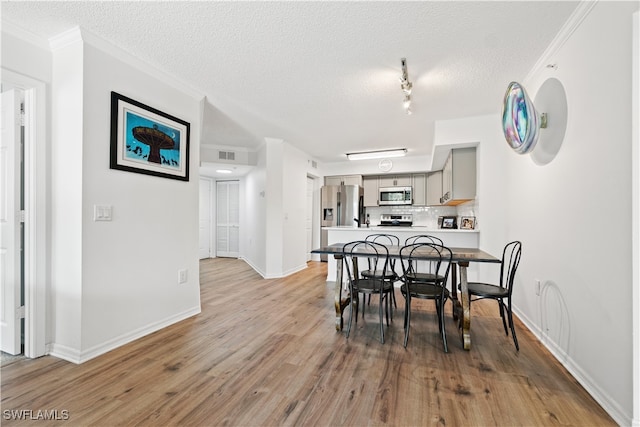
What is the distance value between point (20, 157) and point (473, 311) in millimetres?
4475

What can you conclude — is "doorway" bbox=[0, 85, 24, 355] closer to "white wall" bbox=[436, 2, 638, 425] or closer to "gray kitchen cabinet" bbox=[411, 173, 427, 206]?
"white wall" bbox=[436, 2, 638, 425]

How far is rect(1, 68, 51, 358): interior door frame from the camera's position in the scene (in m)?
2.19

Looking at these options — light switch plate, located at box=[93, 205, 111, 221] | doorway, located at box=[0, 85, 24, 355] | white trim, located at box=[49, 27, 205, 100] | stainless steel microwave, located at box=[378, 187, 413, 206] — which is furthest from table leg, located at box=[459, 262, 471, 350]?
stainless steel microwave, located at box=[378, 187, 413, 206]

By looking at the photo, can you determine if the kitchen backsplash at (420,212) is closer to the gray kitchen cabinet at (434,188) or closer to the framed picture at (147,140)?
the gray kitchen cabinet at (434,188)

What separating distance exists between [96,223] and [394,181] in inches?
232

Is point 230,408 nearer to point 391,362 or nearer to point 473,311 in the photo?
point 391,362

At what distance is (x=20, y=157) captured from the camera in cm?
223

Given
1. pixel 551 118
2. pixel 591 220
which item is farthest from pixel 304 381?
pixel 551 118

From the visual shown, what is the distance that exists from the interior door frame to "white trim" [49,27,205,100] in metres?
0.36

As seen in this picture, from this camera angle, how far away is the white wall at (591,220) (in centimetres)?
153

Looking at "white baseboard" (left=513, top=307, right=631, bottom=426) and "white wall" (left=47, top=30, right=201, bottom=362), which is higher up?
"white wall" (left=47, top=30, right=201, bottom=362)

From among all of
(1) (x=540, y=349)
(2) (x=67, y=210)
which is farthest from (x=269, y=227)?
(1) (x=540, y=349)

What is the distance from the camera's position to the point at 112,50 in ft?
7.73

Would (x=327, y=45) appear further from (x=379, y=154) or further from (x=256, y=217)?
(x=256, y=217)
